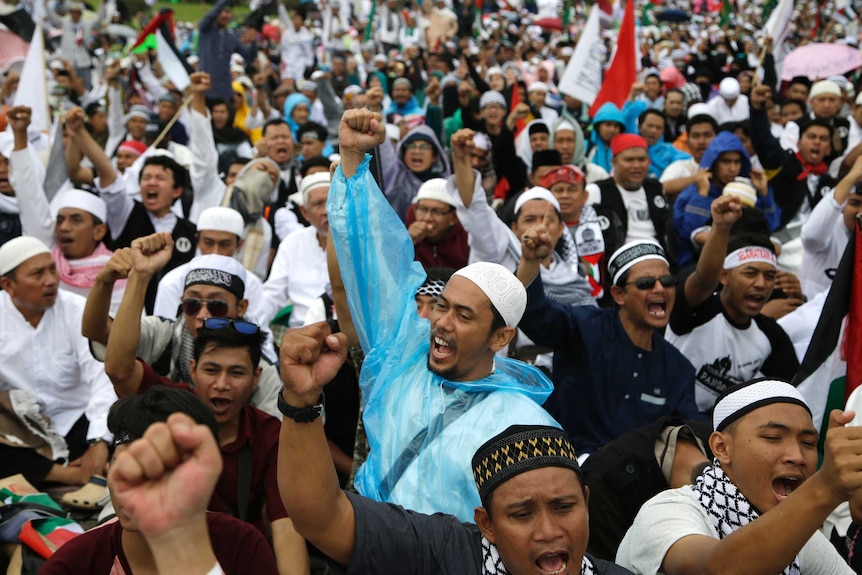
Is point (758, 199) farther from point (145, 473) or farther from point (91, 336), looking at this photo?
→ point (145, 473)

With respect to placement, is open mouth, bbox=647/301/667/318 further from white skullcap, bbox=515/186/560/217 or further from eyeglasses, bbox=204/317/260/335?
eyeglasses, bbox=204/317/260/335

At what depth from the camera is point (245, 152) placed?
10328 mm

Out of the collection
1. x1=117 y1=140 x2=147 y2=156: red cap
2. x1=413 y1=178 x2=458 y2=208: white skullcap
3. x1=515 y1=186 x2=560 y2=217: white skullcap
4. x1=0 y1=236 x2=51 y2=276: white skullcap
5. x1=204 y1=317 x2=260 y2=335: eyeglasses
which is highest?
x1=515 y1=186 x2=560 y2=217: white skullcap

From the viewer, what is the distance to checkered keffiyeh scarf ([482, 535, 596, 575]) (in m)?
2.31

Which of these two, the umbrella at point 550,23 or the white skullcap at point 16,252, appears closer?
the white skullcap at point 16,252

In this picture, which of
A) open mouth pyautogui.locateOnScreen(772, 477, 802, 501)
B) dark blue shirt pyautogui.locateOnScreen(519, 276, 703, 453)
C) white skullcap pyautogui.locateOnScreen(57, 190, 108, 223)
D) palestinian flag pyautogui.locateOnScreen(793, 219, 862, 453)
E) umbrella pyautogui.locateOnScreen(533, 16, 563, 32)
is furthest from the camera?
umbrella pyautogui.locateOnScreen(533, 16, 563, 32)

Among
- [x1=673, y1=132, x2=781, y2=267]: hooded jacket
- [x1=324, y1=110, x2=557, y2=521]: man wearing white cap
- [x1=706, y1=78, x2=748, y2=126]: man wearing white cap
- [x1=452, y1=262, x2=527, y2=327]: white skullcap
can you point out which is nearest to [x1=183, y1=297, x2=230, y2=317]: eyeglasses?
[x1=324, y1=110, x2=557, y2=521]: man wearing white cap

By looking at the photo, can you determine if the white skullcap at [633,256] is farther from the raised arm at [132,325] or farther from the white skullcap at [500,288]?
the raised arm at [132,325]

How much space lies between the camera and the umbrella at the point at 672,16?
26.5 m

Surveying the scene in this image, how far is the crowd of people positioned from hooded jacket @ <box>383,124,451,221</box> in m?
0.03

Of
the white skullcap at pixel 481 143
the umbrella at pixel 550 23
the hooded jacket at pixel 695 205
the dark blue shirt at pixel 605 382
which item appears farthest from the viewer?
the umbrella at pixel 550 23

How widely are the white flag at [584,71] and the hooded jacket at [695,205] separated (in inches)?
119

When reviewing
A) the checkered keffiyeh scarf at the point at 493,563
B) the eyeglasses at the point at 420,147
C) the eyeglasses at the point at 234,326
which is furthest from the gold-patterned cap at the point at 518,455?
the eyeglasses at the point at 420,147

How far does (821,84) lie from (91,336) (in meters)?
7.94
